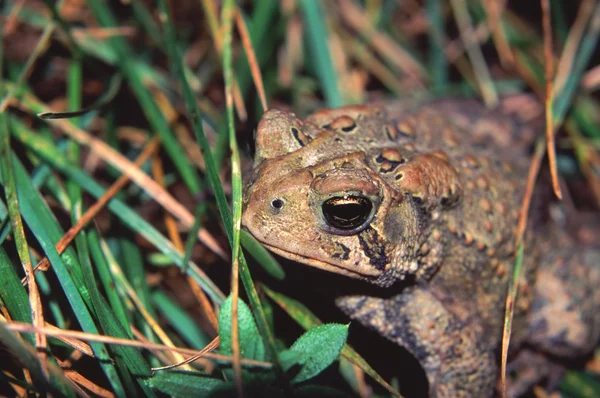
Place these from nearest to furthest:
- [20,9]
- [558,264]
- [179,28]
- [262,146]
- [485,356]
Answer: [262,146], [485,356], [558,264], [20,9], [179,28]

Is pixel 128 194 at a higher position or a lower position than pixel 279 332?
higher

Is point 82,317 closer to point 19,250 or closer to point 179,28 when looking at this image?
point 19,250

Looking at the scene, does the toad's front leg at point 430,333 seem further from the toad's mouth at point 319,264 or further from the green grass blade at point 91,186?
the green grass blade at point 91,186

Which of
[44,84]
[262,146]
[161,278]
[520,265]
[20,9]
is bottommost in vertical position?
[161,278]

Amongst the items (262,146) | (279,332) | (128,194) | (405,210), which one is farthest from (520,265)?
(128,194)

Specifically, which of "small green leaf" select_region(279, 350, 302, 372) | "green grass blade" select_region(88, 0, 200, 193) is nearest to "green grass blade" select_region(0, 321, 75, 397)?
"small green leaf" select_region(279, 350, 302, 372)

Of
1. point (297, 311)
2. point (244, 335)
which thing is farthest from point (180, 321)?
point (244, 335)

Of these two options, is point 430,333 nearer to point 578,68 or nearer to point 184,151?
point 184,151
